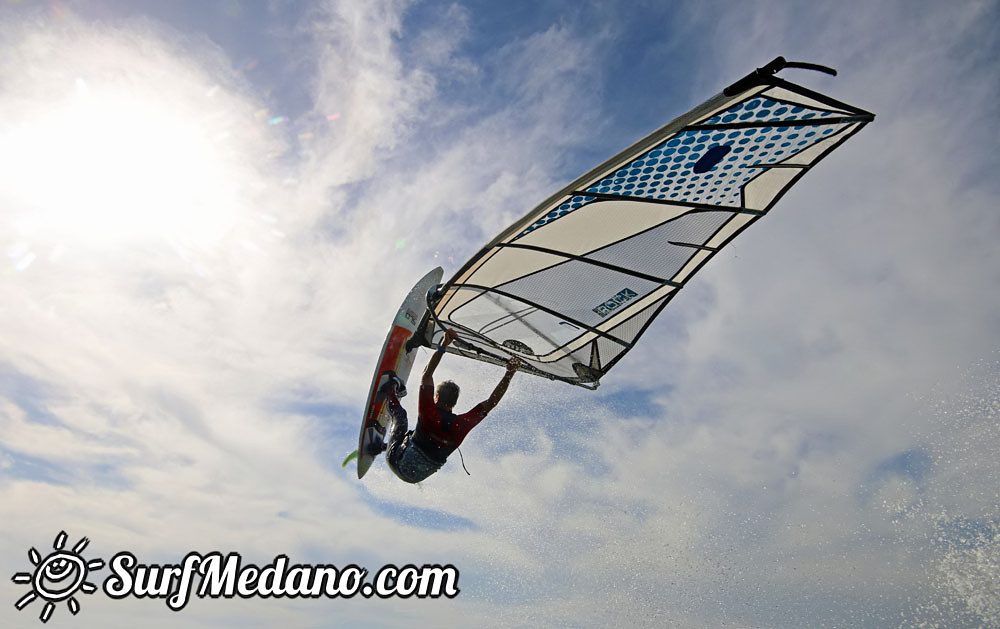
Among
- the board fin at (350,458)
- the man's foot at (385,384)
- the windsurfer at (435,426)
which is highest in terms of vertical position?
the man's foot at (385,384)

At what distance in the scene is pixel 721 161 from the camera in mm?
5441

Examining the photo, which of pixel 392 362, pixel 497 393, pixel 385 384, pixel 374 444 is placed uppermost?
pixel 392 362

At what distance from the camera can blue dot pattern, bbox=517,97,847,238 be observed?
4.78 m

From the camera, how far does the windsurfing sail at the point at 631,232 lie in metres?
4.79

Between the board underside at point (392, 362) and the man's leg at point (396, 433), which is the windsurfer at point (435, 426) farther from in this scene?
the board underside at point (392, 362)

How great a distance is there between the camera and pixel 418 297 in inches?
429

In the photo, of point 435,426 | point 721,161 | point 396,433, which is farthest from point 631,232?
point 396,433

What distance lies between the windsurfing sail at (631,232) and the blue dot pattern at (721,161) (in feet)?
0.05

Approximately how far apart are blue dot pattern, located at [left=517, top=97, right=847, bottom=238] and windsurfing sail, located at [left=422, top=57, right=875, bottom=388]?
14 millimetres

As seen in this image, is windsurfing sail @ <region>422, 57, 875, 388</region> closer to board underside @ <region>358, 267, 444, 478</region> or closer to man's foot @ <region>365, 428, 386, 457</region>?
board underside @ <region>358, 267, 444, 478</region>

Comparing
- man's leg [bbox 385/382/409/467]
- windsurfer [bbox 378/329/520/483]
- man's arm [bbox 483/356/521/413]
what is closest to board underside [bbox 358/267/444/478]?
man's leg [bbox 385/382/409/467]

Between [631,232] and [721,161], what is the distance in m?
1.36

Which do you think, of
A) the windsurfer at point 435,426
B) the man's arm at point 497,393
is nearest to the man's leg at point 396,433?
the windsurfer at point 435,426

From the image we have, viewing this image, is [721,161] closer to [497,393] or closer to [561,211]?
[561,211]
